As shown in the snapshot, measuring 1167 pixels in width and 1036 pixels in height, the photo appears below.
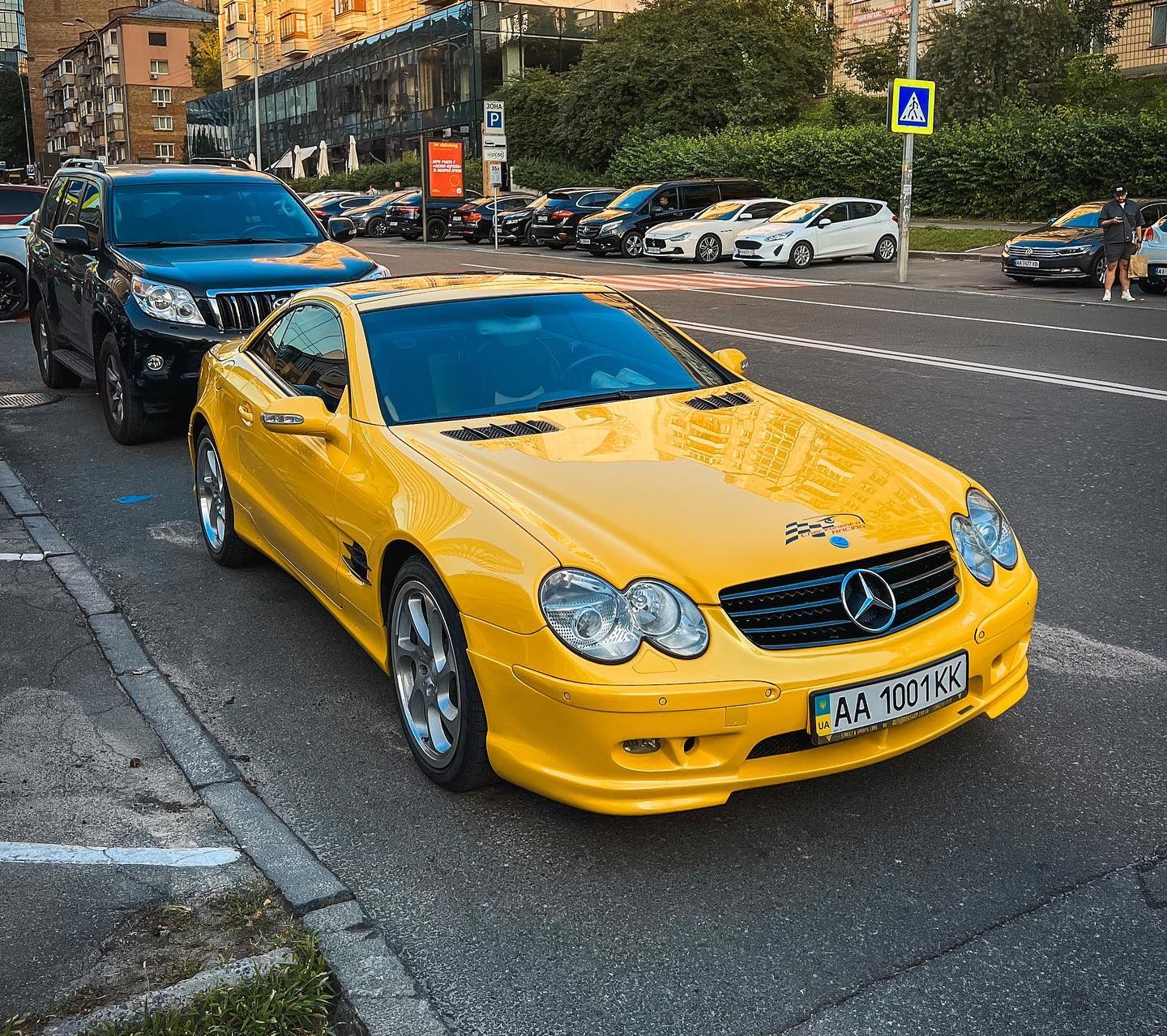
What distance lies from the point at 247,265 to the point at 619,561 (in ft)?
20.9

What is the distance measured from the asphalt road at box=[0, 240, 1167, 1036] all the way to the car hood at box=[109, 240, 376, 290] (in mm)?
2752

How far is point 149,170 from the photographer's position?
33.8ft

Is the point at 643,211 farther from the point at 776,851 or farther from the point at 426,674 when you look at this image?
the point at 776,851

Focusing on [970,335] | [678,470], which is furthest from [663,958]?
[970,335]

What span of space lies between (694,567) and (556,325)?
1.99 meters

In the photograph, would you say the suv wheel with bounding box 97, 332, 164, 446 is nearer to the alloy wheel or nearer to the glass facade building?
the alloy wheel

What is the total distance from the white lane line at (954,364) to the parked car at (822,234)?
12624 mm

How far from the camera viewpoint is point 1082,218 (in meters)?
22.9

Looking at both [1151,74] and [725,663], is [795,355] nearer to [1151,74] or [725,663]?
[725,663]

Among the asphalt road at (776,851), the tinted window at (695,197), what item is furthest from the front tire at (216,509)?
the tinted window at (695,197)

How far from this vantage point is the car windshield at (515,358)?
477cm

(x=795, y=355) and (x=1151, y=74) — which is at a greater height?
(x=1151, y=74)

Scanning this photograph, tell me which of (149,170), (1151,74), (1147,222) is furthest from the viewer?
(1151,74)

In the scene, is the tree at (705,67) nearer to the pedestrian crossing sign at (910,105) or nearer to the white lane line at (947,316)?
the pedestrian crossing sign at (910,105)
